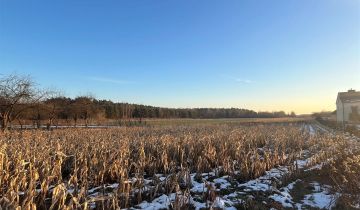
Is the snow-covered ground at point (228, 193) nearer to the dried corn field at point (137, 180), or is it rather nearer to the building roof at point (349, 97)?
the dried corn field at point (137, 180)

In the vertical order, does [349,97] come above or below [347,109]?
above

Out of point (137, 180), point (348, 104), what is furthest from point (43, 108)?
point (348, 104)

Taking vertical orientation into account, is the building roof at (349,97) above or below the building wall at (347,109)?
above

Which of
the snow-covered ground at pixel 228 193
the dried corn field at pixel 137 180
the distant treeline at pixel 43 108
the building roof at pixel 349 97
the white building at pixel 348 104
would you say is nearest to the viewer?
the dried corn field at pixel 137 180

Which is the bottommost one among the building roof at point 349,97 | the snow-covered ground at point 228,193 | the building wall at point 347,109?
the snow-covered ground at point 228,193

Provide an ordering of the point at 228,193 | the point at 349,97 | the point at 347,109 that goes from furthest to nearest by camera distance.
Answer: the point at 349,97 → the point at 347,109 → the point at 228,193

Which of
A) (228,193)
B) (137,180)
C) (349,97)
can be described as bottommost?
(228,193)

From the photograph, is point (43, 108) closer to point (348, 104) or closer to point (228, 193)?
point (228, 193)

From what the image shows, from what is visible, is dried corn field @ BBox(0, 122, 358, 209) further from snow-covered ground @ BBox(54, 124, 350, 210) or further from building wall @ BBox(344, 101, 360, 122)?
building wall @ BBox(344, 101, 360, 122)

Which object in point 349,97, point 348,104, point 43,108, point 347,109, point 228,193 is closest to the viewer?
point 228,193

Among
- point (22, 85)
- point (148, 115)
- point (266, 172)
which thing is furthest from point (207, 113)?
point (266, 172)

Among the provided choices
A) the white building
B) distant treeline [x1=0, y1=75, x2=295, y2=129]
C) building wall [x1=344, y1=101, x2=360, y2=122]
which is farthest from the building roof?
distant treeline [x1=0, y1=75, x2=295, y2=129]

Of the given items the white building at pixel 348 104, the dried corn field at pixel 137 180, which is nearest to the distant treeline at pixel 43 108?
the dried corn field at pixel 137 180

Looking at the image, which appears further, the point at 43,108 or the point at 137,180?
the point at 43,108
